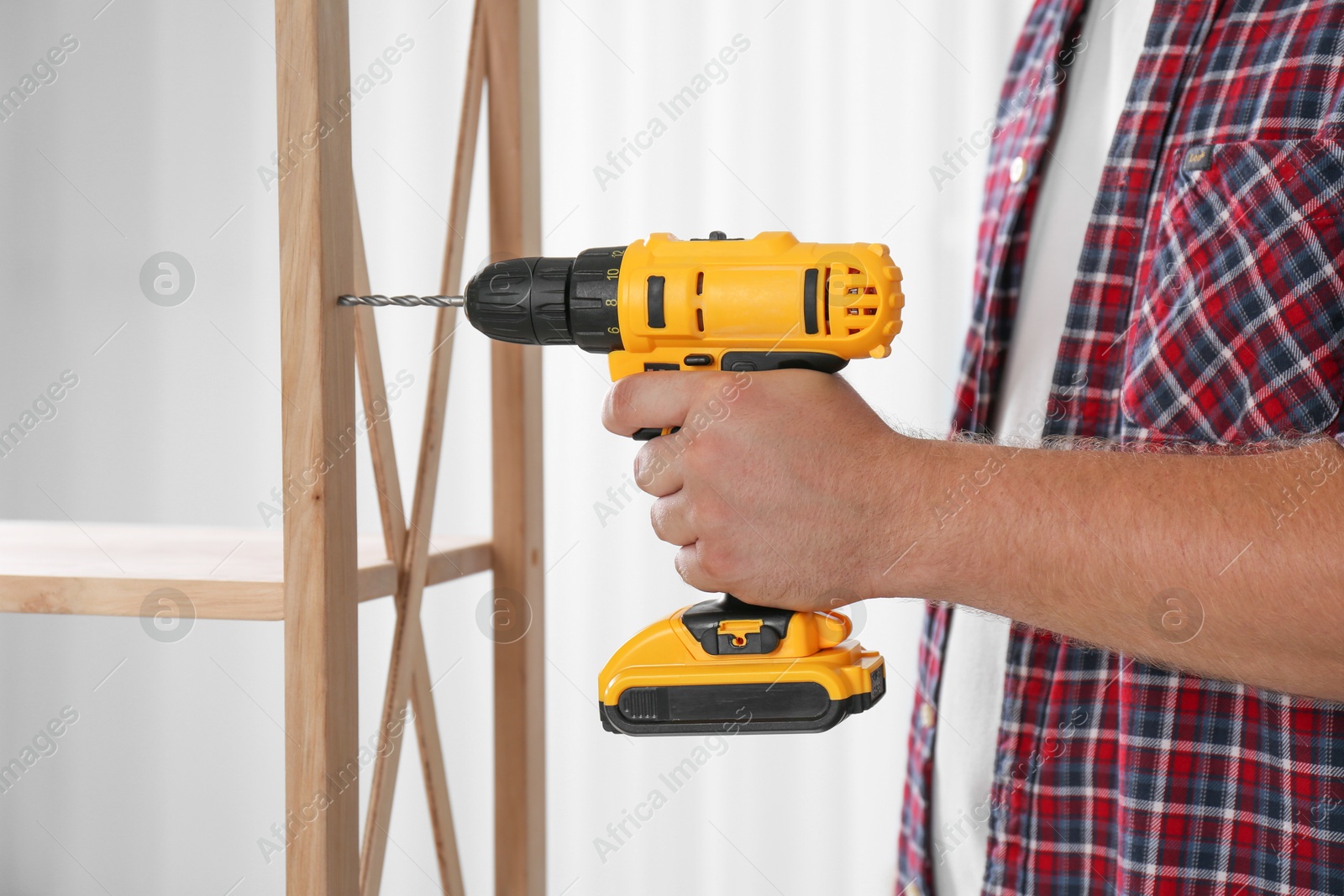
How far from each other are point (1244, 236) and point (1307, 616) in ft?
0.96

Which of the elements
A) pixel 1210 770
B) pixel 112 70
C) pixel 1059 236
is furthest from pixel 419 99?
pixel 1210 770

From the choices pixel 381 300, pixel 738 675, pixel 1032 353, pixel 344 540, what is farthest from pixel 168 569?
pixel 1032 353

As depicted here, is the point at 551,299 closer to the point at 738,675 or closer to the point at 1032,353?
the point at 738,675

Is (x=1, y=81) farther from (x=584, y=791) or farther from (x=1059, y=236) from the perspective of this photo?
(x=1059, y=236)

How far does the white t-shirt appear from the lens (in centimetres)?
89

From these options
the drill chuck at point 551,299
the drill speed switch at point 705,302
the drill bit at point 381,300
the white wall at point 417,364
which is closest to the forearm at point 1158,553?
the drill speed switch at point 705,302

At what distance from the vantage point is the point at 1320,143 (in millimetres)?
681

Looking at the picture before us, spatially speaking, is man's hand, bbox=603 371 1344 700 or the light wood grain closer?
man's hand, bbox=603 371 1344 700

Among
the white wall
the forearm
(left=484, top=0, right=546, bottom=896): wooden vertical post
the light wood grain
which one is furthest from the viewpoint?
the white wall

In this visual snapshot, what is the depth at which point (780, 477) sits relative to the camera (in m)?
0.65

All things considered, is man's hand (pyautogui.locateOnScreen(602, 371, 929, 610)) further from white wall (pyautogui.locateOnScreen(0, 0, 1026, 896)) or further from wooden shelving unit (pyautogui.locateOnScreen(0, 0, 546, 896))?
white wall (pyautogui.locateOnScreen(0, 0, 1026, 896))

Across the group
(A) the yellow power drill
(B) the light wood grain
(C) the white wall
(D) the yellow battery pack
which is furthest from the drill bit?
(C) the white wall

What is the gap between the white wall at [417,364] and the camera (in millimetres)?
1429

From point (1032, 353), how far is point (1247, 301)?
225mm
